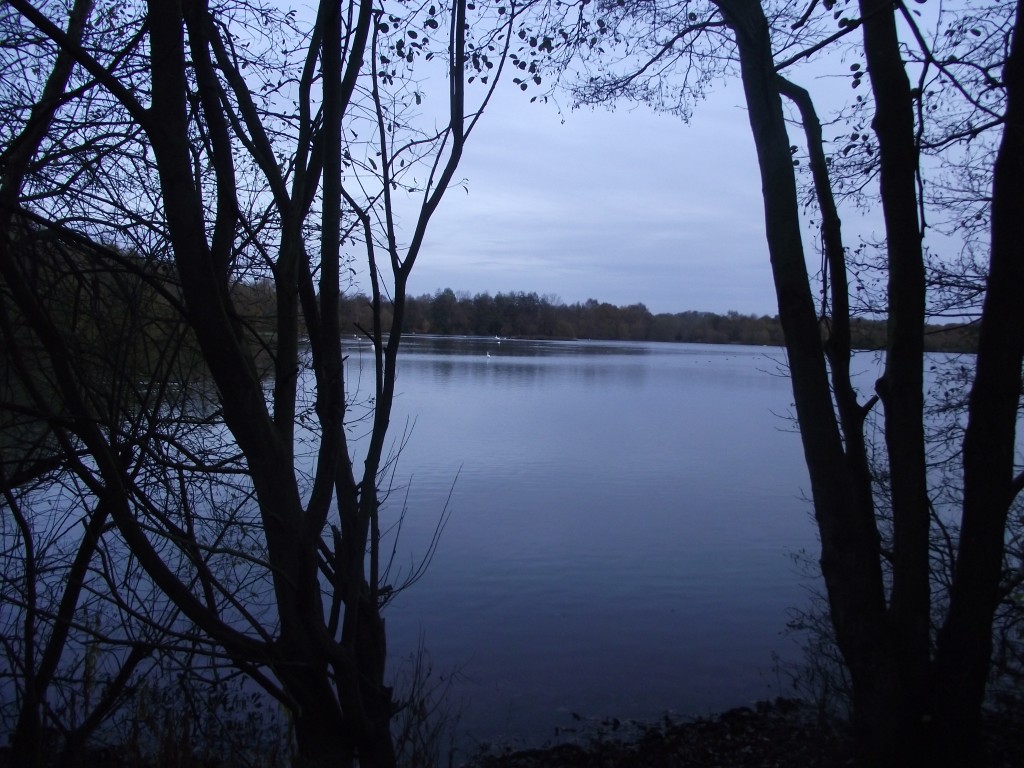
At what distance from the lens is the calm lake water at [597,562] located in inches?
283

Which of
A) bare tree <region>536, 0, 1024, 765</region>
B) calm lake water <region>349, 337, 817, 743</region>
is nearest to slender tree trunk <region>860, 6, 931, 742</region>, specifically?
bare tree <region>536, 0, 1024, 765</region>

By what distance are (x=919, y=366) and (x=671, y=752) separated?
10.9 ft

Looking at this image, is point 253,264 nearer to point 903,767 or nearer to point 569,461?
point 903,767

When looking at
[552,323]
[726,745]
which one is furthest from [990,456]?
[552,323]

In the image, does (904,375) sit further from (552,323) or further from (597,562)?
(552,323)

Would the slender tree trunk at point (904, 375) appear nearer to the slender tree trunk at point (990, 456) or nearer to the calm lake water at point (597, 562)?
the slender tree trunk at point (990, 456)

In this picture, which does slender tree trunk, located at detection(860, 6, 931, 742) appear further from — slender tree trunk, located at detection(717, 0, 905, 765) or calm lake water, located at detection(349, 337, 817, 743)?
calm lake water, located at detection(349, 337, 817, 743)

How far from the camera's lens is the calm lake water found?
720 centimetres

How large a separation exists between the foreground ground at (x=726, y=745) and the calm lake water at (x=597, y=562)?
38 centimetres

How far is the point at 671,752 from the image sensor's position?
18.8ft

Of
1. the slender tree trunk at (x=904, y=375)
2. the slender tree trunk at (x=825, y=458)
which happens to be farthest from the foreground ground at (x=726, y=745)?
the slender tree trunk at (x=904, y=375)

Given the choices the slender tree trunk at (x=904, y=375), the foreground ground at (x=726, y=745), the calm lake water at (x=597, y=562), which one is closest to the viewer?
the slender tree trunk at (x=904, y=375)

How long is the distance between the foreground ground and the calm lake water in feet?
1.26

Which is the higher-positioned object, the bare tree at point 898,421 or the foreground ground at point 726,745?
the bare tree at point 898,421
